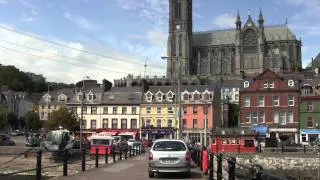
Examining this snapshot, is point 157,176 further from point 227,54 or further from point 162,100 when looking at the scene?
point 227,54

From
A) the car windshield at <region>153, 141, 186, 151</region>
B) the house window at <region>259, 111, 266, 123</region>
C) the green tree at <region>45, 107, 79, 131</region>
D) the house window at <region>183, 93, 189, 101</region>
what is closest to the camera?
the car windshield at <region>153, 141, 186, 151</region>

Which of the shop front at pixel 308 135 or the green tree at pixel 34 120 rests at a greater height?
the green tree at pixel 34 120

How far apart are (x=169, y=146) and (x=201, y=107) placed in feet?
254

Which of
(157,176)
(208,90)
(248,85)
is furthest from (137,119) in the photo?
(157,176)

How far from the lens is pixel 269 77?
92.5 meters

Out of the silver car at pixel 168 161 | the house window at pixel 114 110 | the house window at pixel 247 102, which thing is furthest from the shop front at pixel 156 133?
the silver car at pixel 168 161

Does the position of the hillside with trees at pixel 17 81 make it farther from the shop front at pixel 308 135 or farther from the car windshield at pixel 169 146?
the car windshield at pixel 169 146

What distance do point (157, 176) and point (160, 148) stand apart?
53.9 inches

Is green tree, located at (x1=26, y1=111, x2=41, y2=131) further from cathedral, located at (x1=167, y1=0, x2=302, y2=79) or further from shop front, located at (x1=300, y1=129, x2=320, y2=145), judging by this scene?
cathedral, located at (x1=167, y1=0, x2=302, y2=79)

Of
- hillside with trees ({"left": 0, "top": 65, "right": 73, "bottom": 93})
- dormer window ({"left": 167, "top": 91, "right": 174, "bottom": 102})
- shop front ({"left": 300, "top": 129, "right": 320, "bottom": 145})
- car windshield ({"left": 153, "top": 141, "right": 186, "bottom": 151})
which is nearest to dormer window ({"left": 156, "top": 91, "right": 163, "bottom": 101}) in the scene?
dormer window ({"left": 167, "top": 91, "right": 174, "bottom": 102})

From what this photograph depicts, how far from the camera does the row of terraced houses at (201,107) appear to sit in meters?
90.5

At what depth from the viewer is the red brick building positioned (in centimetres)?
9050

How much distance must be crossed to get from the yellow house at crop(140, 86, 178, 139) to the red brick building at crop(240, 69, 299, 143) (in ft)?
49.1

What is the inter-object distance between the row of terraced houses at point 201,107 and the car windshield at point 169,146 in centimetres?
6074
